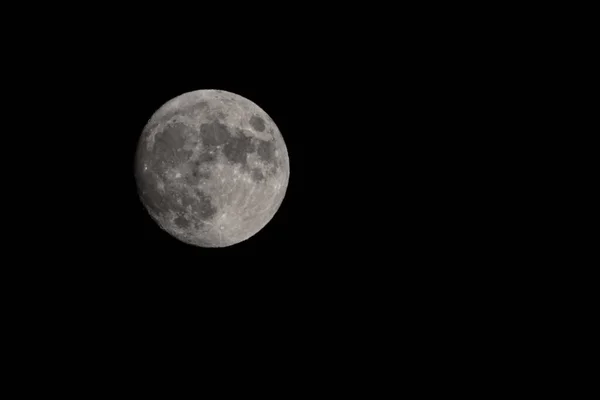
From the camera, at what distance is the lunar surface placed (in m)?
3.86

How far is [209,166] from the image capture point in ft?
12.6

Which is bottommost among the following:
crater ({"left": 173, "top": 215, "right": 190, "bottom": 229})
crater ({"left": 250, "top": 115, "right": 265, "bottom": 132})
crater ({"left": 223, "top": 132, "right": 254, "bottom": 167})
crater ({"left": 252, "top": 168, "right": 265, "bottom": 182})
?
crater ({"left": 173, "top": 215, "right": 190, "bottom": 229})

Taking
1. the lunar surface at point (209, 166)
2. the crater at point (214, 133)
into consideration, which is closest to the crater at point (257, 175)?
the lunar surface at point (209, 166)

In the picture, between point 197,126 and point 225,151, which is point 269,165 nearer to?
point 225,151

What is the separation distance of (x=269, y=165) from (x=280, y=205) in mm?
679

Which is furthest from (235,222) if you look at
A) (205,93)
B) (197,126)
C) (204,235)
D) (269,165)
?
(205,93)

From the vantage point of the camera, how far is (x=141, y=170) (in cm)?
412

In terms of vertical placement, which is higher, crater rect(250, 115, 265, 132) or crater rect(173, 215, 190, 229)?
crater rect(250, 115, 265, 132)

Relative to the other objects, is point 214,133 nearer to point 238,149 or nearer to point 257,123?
point 238,149

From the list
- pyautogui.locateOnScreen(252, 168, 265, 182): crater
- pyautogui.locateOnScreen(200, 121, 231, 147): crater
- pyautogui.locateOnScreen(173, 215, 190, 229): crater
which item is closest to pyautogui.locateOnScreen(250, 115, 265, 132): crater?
pyautogui.locateOnScreen(200, 121, 231, 147): crater

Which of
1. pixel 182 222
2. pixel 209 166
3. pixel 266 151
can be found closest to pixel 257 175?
pixel 266 151

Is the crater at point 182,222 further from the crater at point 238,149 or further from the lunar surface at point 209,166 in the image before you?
the crater at point 238,149

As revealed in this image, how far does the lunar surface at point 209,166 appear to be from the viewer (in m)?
3.86

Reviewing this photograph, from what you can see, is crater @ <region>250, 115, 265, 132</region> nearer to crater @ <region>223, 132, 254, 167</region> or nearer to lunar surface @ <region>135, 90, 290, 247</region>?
lunar surface @ <region>135, 90, 290, 247</region>
